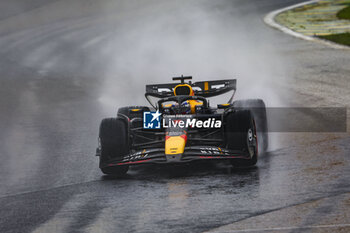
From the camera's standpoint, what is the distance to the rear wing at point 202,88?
1363cm

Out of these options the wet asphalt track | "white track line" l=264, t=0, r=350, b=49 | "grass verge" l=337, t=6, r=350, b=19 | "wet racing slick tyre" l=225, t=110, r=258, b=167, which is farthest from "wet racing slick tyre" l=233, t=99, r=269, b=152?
"grass verge" l=337, t=6, r=350, b=19

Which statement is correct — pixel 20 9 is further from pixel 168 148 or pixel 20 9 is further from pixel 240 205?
pixel 240 205

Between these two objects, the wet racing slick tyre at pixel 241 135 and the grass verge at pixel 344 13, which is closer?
the wet racing slick tyre at pixel 241 135

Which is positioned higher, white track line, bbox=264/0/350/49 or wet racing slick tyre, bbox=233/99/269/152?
white track line, bbox=264/0/350/49

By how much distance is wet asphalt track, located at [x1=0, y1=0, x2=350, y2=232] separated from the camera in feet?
25.8

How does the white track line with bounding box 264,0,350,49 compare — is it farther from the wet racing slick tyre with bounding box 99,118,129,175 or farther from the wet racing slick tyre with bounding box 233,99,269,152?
the wet racing slick tyre with bounding box 99,118,129,175

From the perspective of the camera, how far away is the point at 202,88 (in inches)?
545

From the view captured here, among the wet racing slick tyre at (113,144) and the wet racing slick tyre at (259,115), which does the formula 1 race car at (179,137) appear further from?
the wet racing slick tyre at (259,115)

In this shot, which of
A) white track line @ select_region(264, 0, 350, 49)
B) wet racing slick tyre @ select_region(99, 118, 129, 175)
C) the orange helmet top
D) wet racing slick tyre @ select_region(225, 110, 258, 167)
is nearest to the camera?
wet racing slick tyre @ select_region(225, 110, 258, 167)

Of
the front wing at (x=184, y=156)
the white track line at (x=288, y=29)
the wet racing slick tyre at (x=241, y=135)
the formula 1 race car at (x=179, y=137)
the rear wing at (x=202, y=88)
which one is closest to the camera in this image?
the front wing at (x=184, y=156)

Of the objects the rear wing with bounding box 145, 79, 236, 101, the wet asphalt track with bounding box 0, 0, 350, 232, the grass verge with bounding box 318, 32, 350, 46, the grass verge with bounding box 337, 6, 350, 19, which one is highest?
the grass verge with bounding box 337, 6, 350, 19

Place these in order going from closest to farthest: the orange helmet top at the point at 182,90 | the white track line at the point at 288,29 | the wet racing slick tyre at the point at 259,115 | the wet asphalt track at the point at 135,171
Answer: the wet asphalt track at the point at 135,171
the wet racing slick tyre at the point at 259,115
the orange helmet top at the point at 182,90
the white track line at the point at 288,29

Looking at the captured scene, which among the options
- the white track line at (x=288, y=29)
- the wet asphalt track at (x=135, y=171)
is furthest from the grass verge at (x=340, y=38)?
the wet asphalt track at (x=135, y=171)

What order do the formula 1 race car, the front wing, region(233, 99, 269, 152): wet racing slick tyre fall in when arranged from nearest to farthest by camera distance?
the front wing
the formula 1 race car
region(233, 99, 269, 152): wet racing slick tyre
